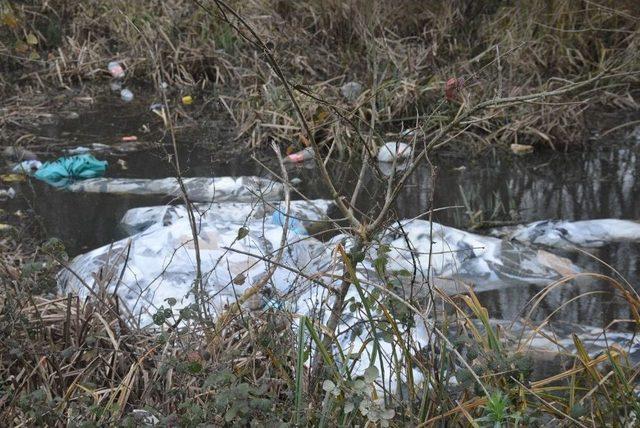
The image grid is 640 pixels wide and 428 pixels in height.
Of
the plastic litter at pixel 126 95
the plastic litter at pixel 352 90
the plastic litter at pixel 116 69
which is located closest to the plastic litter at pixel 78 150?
the plastic litter at pixel 126 95

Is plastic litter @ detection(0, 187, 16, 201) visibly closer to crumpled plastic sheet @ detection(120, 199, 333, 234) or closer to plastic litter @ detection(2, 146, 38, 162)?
plastic litter @ detection(2, 146, 38, 162)

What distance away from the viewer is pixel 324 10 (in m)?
6.50

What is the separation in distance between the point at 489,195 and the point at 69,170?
2.32 m

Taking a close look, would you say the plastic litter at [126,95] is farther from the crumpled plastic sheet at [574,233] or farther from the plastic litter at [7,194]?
the crumpled plastic sheet at [574,233]

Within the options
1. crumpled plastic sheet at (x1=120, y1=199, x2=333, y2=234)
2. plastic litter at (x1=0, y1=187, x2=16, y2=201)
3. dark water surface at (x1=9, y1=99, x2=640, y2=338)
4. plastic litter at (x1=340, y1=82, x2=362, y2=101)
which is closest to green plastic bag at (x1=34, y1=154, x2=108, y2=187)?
dark water surface at (x1=9, y1=99, x2=640, y2=338)

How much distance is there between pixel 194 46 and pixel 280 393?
4876 millimetres

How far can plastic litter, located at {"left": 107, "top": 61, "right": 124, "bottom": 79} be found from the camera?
6.91 metres

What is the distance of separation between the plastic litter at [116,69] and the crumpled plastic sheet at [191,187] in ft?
7.67

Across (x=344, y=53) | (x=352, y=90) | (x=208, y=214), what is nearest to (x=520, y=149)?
(x=352, y=90)

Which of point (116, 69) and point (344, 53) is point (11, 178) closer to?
point (116, 69)

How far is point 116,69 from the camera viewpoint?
694 centimetres

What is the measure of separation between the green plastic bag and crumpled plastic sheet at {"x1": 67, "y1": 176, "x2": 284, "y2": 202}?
13cm

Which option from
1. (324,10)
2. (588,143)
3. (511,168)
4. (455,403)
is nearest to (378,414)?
(455,403)

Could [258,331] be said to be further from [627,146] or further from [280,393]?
[627,146]
